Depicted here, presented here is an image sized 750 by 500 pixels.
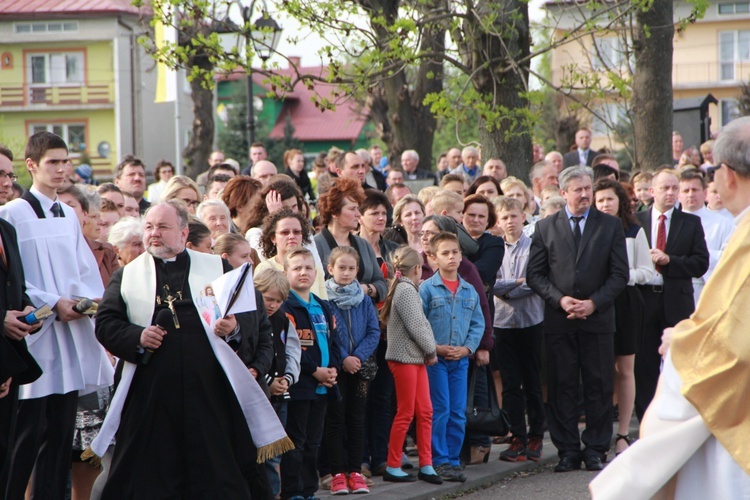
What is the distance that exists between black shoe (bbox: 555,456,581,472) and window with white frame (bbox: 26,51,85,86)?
169 feet

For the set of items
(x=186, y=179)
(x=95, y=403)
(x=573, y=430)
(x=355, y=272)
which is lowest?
(x=573, y=430)

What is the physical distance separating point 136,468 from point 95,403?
0.94m

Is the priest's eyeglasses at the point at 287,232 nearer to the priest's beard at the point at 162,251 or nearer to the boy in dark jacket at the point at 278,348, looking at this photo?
the boy in dark jacket at the point at 278,348

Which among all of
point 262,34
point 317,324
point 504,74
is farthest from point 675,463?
point 262,34

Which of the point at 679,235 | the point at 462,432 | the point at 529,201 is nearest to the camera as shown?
the point at 462,432

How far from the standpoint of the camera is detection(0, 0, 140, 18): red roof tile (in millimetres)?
54344

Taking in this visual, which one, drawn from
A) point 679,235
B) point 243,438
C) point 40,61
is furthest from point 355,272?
point 40,61

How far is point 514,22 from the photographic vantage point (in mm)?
13141

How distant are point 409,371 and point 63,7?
51097 mm

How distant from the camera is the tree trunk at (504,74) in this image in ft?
43.2

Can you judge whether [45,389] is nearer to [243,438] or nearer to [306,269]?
[243,438]

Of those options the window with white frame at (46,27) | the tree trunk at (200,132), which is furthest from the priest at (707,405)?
the window with white frame at (46,27)

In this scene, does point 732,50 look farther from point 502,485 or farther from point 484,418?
point 502,485

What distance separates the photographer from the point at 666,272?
10.5 m
